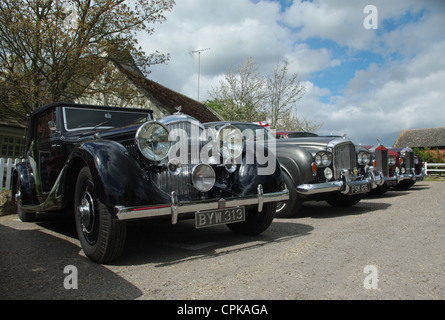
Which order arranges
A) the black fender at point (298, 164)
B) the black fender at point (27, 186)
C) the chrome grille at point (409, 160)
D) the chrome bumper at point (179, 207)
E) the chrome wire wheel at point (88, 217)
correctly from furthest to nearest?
1. the chrome grille at point (409, 160)
2. the black fender at point (298, 164)
3. the black fender at point (27, 186)
4. the chrome wire wheel at point (88, 217)
5. the chrome bumper at point (179, 207)

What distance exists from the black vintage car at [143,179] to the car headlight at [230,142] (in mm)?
11

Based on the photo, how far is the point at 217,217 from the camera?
346cm

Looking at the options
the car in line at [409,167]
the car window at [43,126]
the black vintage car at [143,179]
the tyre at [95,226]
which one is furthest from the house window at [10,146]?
the car in line at [409,167]

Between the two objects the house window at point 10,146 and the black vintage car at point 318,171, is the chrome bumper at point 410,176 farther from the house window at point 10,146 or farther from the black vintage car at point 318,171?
the house window at point 10,146

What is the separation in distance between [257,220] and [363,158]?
339 centimetres

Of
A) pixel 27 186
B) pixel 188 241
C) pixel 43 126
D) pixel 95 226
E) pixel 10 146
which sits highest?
pixel 10 146

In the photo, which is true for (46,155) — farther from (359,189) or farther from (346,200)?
(346,200)

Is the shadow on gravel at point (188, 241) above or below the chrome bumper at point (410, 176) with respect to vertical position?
below

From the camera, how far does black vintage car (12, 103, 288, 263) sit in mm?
3064

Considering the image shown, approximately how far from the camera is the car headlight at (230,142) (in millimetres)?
3959

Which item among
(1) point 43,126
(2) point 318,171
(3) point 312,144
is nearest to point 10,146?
(1) point 43,126

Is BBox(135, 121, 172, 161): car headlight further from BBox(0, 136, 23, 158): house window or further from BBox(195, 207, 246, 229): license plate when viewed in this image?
BBox(0, 136, 23, 158): house window

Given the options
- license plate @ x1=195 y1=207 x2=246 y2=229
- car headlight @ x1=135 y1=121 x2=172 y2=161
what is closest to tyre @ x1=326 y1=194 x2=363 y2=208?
license plate @ x1=195 y1=207 x2=246 y2=229

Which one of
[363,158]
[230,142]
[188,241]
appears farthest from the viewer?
[363,158]
